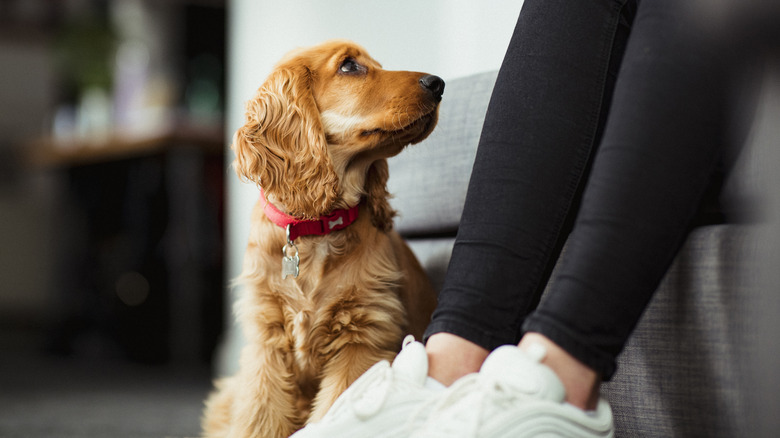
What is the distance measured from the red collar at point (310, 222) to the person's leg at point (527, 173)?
376 mm

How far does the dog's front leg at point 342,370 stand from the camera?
111cm

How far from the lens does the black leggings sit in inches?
27.0

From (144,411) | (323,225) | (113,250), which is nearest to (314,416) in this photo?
(323,225)

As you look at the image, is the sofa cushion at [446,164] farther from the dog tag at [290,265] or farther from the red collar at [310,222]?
the dog tag at [290,265]

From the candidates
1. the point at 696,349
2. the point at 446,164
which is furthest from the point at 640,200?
the point at 446,164

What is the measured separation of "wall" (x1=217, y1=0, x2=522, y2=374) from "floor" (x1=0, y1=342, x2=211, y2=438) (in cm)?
32

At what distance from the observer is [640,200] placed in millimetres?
687

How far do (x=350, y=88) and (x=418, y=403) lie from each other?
69cm

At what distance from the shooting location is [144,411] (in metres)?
2.17

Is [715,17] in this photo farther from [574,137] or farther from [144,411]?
[144,411]

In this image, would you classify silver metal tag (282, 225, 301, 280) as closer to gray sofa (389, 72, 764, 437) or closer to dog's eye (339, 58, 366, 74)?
dog's eye (339, 58, 366, 74)

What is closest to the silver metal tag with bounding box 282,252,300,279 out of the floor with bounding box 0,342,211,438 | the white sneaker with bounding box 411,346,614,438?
the white sneaker with bounding box 411,346,614,438

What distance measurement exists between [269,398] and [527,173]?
64 centimetres

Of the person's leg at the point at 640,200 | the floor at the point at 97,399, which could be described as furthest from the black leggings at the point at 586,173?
the floor at the point at 97,399
